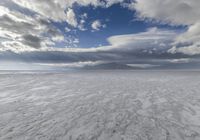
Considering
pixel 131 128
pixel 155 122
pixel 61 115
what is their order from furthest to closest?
pixel 61 115
pixel 155 122
pixel 131 128

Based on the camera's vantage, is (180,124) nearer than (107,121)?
Yes

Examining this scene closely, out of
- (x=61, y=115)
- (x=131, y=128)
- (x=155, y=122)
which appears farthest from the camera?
(x=61, y=115)

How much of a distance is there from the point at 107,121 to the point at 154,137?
103 inches

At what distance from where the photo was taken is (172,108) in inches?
405

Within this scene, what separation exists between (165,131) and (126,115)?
2.68m

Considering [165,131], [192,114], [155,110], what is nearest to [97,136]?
[165,131]

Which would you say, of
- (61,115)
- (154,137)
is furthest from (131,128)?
(61,115)

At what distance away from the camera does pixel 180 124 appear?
7.39 m

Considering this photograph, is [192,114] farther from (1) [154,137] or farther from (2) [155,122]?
(1) [154,137]

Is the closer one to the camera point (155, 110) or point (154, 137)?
point (154, 137)

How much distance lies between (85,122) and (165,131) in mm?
3852

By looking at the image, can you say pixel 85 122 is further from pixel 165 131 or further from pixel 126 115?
pixel 165 131

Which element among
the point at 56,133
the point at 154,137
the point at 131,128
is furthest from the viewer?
the point at 131,128

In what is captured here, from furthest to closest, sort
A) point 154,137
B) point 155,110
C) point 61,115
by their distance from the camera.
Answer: point 155,110
point 61,115
point 154,137
